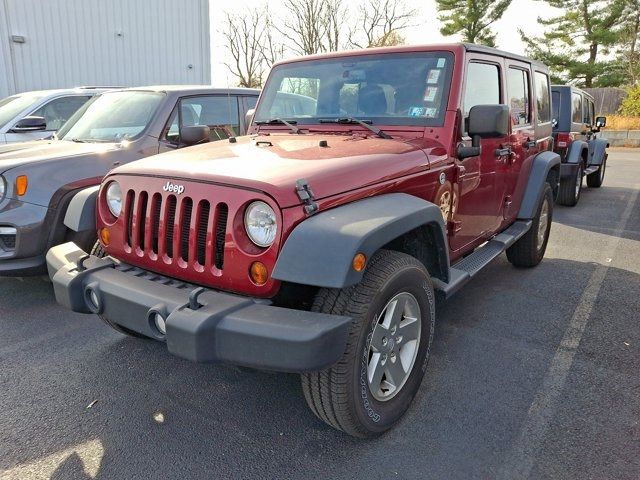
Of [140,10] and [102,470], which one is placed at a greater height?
[140,10]

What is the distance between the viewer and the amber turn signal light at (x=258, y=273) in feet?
7.05

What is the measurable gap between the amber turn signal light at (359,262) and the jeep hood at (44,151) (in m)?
3.03

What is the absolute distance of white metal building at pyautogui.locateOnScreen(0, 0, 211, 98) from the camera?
466 inches

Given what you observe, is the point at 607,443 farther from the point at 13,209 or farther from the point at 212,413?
the point at 13,209

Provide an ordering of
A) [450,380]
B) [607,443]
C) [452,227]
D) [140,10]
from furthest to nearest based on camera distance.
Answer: [140,10], [452,227], [450,380], [607,443]

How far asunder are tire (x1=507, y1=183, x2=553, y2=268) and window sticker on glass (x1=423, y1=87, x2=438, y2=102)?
202 centimetres

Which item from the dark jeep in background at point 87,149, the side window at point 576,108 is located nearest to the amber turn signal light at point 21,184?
the dark jeep in background at point 87,149

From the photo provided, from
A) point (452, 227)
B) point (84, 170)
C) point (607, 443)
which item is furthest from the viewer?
point (84, 170)

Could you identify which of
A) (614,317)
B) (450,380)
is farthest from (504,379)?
(614,317)

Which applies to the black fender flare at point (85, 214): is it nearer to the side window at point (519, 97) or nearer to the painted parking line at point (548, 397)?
the painted parking line at point (548, 397)

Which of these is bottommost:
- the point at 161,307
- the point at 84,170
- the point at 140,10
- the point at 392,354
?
the point at 392,354

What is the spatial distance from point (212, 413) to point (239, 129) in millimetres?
3746

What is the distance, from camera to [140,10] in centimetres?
1405

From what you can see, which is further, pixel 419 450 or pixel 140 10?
pixel 140 10
